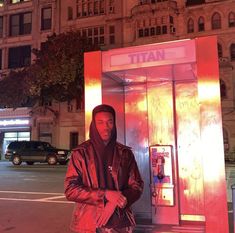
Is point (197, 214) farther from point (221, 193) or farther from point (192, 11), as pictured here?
point (192, 11)

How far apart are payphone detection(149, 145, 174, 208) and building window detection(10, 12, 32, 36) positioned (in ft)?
126

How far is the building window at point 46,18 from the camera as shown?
4219cm

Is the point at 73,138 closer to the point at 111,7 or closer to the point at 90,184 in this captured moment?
the point at 111,7

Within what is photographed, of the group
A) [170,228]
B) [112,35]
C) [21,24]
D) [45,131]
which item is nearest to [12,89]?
[45,131]

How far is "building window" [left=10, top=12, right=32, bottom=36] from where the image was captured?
141 ft

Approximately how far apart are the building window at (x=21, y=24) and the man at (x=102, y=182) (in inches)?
1623

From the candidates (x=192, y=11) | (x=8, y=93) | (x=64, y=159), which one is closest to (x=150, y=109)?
(x=64, y=159)

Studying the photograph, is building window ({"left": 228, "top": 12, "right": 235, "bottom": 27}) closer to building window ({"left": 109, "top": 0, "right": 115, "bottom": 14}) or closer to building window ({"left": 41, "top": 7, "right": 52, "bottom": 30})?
building window ({"left": 109, "top": 0, "right": 115, "bottom": 14})

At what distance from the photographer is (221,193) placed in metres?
5.48

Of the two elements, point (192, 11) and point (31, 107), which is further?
point (31, 107)

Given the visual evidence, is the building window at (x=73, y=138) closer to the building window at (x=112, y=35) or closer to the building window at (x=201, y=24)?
the building window at (x=112, y=35)

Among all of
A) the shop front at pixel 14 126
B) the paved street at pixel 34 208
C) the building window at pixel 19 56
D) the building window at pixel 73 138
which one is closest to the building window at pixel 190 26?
the building window at pixel 73 138

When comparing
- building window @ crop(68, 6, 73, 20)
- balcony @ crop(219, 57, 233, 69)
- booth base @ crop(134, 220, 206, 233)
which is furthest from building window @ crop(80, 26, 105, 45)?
booth base @ crop(134, 220, 206, 233)

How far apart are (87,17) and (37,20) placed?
20.4 feet
